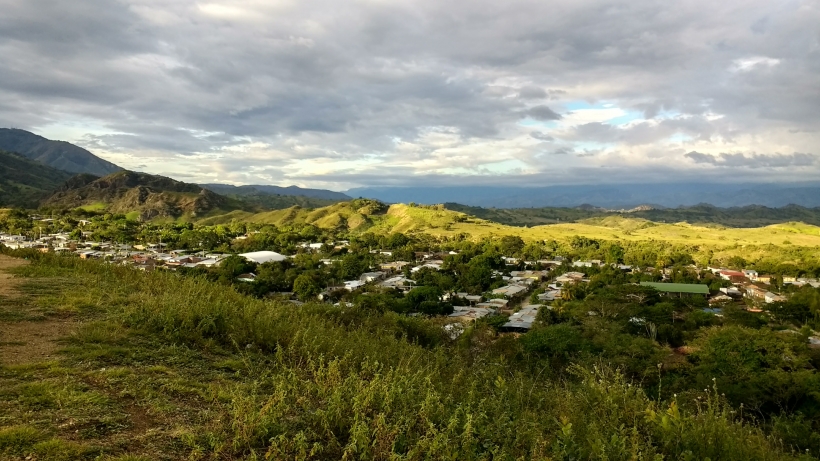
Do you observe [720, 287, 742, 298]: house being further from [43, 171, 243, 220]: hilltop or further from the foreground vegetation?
[43, 171, 243, 220]: hilltop

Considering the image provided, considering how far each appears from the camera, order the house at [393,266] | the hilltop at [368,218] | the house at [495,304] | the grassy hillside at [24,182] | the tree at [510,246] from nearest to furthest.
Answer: the house at [495,304], the house at [393,266], the tree at [510,246], the hilltop at [368,218], the grassy hillside at [24,182]

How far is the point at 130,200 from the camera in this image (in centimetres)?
12269

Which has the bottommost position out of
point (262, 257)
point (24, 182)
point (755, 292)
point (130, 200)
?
point (755, 292)

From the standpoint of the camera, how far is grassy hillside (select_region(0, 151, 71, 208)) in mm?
121562

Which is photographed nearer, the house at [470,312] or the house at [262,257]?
the house at [470,312]

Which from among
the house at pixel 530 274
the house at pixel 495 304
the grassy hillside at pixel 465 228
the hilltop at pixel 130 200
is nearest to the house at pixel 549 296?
the house at pixel 495 304

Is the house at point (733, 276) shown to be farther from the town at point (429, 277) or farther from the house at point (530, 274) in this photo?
the house at point (530, 274)

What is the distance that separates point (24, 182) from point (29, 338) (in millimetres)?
201016

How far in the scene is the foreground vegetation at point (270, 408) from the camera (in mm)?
3361

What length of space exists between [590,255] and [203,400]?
72.5 m

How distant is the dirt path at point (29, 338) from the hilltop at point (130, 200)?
393 feet

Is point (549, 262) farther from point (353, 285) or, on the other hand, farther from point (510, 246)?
point (353, 285)

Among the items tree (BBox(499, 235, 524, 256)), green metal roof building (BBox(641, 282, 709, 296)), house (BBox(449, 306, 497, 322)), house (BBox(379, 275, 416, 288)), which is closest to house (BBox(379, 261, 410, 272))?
house (BBox(379, 275, 416, 288))

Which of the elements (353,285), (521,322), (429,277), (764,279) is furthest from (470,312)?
(764,279)
